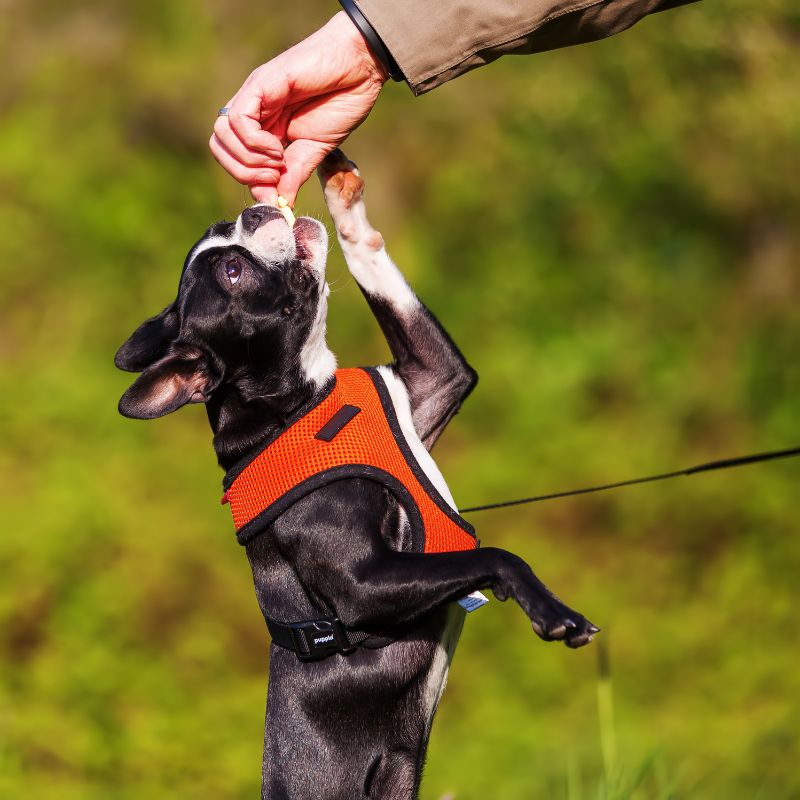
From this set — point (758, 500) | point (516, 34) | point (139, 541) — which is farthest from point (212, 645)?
point (516, 34)

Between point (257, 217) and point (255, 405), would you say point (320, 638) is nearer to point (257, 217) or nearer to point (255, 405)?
point (255, 405)

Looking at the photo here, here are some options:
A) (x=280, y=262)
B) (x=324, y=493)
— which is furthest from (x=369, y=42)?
(x=324, y=493)

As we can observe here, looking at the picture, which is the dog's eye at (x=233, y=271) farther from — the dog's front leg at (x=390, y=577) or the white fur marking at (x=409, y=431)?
the dog's front leg at (x=390, y=577)

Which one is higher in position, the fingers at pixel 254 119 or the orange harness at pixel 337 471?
the fingers at pixel 254 119

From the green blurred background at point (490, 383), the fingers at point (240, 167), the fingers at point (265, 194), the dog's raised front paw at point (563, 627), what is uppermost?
the fingers at point (240, 167)

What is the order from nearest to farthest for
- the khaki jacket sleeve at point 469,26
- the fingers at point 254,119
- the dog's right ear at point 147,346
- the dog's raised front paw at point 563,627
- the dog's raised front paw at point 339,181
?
1. the dog's raised front paw at point 563,627
2. the khaki jacket sleeve at point 469,26
3. the fingers at point 254,119
4. the dog's right ear at point 147,346
5. the dog's raised front paw at point 339,181

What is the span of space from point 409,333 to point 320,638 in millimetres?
874

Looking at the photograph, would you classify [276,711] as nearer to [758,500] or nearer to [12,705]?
[12,705]

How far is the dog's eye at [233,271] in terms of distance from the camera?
11.0 ft

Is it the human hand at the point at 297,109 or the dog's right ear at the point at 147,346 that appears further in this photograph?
the dog's right ear at the point at 147,346

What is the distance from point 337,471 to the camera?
3035mm

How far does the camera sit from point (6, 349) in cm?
837

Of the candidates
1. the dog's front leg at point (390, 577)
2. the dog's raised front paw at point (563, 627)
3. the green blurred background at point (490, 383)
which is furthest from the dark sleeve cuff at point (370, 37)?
the green blurred background at point (490, 383)

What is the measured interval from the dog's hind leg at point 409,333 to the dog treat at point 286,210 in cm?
15
